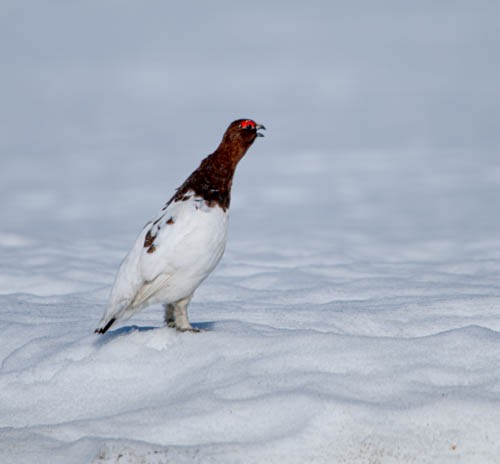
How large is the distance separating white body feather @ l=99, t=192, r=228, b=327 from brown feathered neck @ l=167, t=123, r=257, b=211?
6 cm

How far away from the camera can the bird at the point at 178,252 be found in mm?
4223

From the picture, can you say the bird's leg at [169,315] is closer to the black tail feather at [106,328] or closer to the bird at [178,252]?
the bird at [178,252]

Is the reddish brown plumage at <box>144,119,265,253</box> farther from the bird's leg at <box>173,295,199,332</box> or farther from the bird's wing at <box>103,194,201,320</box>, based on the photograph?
the bird's leg at <box>173,295,199,332</box>

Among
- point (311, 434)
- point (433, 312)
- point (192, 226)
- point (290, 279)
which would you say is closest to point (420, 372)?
point (311, 434)

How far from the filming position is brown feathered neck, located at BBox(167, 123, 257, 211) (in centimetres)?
439

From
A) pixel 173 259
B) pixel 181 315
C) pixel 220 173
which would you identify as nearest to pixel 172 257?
pixel 173 259

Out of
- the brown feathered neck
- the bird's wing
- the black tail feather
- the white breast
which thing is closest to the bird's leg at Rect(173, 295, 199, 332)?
the white breast

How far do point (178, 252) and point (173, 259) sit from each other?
0.15ft

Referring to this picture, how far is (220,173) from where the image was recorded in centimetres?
450

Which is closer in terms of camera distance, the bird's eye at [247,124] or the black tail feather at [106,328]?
the black tail feather at [106,328]

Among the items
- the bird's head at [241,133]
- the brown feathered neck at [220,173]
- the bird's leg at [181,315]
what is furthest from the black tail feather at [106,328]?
the bird's head at [241,133]

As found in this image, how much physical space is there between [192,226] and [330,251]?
5211mm

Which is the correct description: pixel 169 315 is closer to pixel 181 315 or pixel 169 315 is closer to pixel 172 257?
pixel 181 315

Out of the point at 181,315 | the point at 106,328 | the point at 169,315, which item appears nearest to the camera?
the point at 106,328
